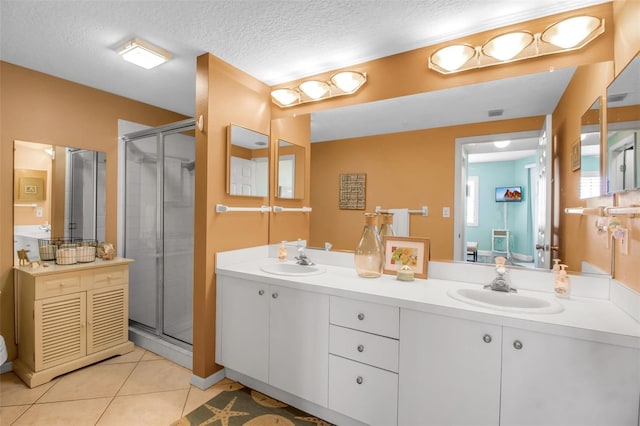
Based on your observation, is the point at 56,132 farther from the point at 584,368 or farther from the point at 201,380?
the point at 584,368

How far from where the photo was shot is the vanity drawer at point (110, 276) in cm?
246

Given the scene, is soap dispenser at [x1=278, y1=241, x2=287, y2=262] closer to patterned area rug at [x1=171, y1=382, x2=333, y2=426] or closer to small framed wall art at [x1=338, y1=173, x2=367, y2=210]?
small framed wall art at [x1=338, y1=173, x2=367, y2=210]

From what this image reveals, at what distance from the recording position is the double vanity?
1.14m

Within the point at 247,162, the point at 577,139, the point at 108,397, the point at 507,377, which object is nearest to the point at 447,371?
the point at 507,377

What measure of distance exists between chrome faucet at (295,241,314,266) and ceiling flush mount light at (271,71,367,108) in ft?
3.91

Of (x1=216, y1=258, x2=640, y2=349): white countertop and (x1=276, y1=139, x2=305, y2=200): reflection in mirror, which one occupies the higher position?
(x1=276, y1=139, x2=305, y2=200): reflection in mirror

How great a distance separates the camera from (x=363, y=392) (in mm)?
1577

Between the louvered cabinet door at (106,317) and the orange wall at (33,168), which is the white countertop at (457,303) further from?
the orange wall at (33,168)

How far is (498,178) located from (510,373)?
1.00 m

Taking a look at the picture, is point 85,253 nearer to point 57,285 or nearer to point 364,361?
point 57,285

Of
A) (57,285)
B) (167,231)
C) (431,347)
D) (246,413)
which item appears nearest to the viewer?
(431,347)

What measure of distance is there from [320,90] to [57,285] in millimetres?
2451

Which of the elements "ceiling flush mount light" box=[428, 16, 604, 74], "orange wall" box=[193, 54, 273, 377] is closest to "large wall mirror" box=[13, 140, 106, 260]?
"orange wall" box=[193, 54, 273, 377]

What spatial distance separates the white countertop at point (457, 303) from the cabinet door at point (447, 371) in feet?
0.18
